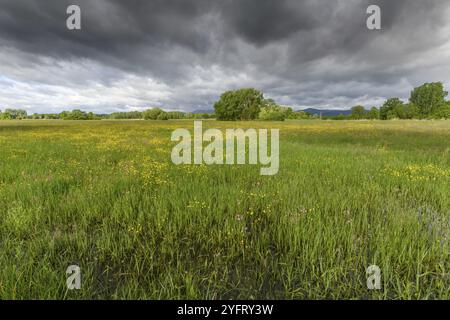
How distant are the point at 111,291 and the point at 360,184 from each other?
6908 mm

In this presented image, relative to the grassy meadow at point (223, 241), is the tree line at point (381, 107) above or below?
above

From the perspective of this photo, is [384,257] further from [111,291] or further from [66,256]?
[66,256]

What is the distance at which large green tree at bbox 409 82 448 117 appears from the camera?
112438 mm

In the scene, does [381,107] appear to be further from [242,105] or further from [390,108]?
[242,105]

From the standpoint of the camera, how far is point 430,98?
11506 cm

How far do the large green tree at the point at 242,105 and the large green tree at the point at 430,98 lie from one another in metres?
100

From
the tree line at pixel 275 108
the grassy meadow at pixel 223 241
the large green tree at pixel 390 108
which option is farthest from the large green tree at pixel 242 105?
the grassy meadow at pixel 223 241

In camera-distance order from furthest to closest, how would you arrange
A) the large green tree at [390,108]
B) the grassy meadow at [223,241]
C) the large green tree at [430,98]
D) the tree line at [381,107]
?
the large green tree at [390,108], the large green tree at [430,98], the tree line at [381,107], the grassy meadow at [223,241]

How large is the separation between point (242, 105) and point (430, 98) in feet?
377

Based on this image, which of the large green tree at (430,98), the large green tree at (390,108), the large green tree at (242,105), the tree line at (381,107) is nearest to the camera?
the tree line at (381,107)

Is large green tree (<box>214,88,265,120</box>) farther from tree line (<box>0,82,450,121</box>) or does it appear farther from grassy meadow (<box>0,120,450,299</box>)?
grassy meadow (<box>0,120,450,299</box>)

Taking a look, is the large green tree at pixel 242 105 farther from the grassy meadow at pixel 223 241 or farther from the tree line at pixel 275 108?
the grassy meadow at pixel 223 241

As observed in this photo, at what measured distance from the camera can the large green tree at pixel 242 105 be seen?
102419 millimetres
